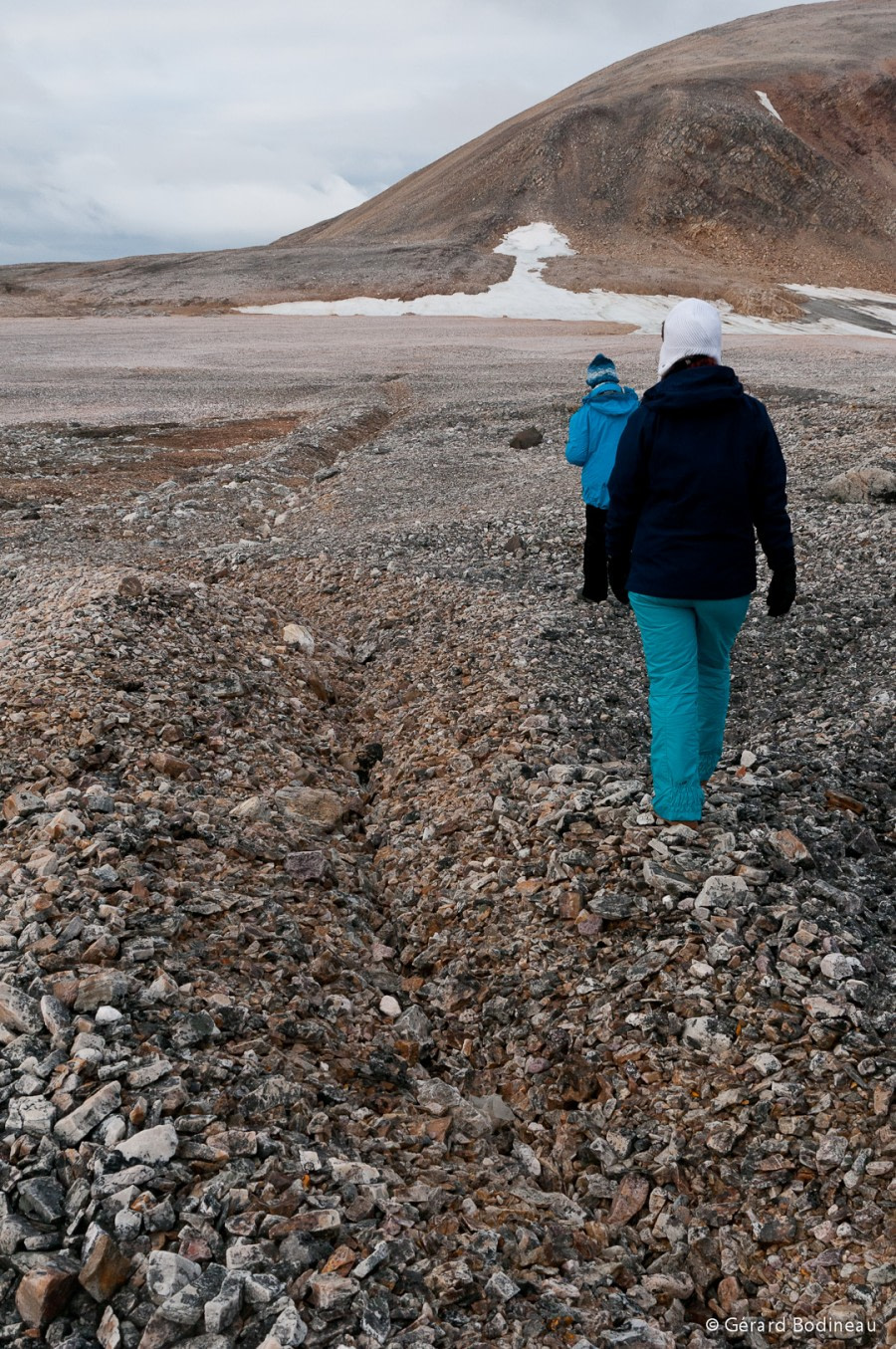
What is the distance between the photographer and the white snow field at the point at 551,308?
172ft

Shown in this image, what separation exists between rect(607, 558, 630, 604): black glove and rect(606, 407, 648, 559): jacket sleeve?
38 mm

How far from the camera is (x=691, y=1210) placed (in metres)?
3.41

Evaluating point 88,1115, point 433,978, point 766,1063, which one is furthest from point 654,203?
point 88,1115

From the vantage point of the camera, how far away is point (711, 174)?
260 feet

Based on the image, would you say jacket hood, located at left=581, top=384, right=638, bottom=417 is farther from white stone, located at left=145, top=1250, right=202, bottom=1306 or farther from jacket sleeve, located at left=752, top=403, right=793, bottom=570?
white stone, located at left=145, top=1250, right=202, bottom=1306

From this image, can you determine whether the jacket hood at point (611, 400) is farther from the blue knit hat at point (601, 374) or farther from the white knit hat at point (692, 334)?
the white knit hat at point (692, 334)

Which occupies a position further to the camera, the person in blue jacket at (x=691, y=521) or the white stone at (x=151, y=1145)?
the person in blue jacket at (x=691, y=521)

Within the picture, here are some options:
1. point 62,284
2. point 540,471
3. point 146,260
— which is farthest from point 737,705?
point 146,260

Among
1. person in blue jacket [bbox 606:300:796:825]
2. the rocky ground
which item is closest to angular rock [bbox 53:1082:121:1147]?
the rocky ground

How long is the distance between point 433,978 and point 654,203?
8621cm

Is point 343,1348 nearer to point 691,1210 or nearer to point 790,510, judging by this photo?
point 691,1210

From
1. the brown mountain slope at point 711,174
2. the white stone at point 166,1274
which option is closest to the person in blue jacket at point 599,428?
the white stone at point 166,1274

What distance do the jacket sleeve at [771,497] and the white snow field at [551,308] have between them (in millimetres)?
47821

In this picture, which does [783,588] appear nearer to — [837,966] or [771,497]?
[771,497]
